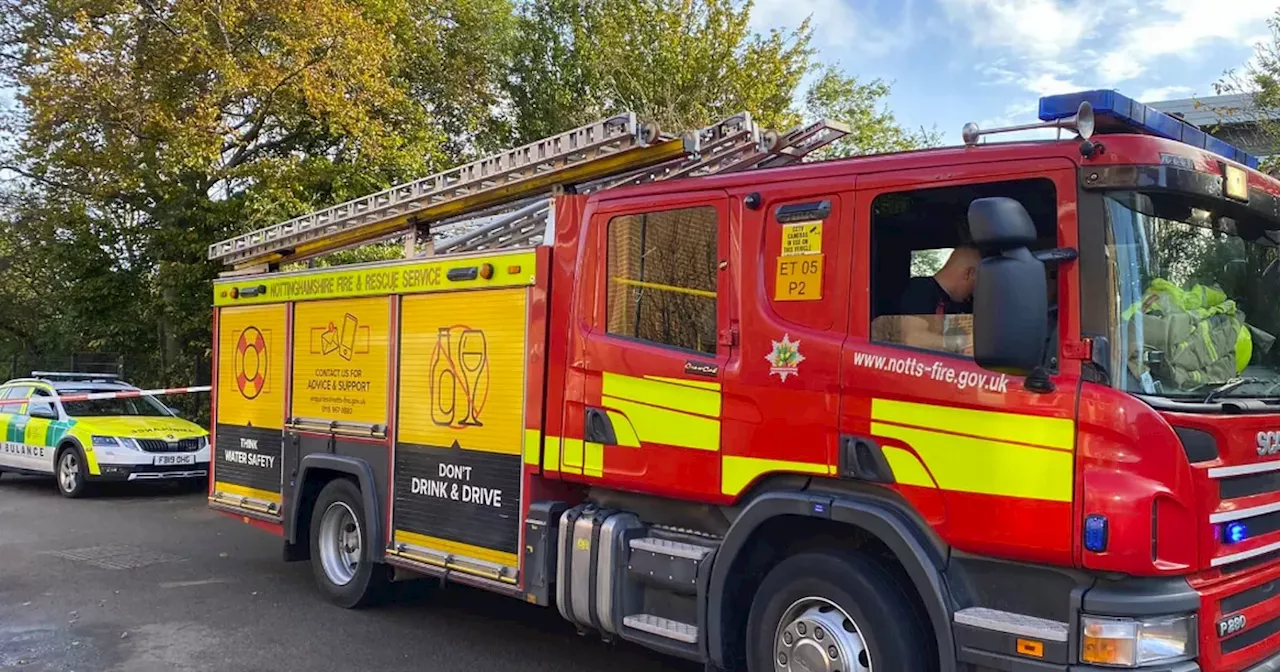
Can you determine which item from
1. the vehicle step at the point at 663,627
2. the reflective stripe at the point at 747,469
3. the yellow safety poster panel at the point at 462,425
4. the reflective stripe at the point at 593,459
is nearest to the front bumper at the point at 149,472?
the yellow safety poster panel at the point at 462,425

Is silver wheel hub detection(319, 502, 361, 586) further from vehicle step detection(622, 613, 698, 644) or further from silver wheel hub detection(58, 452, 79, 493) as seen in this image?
silver wheel hub detection(58, 452, 79, 493)

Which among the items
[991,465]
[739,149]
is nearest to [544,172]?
[739,149]

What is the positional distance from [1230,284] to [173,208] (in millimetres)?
16092

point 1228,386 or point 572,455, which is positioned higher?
point 1228,386

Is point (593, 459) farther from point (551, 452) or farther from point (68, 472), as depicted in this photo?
point (68, 472)

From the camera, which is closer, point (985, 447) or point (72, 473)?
point (985, 447)

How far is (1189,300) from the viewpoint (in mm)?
3693

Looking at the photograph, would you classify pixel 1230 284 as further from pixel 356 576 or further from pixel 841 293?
pixel 356 576

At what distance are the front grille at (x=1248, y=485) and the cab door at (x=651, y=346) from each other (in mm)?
2008

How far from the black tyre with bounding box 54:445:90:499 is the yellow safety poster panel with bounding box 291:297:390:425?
22.9 ft

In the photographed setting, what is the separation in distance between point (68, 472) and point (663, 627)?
1117cm

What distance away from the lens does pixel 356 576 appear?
22.9ft

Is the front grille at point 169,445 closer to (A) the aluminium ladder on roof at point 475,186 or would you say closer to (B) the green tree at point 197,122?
(B) the green tree at point 197,122

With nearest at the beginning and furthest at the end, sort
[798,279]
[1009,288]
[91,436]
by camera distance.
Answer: [1009,288], [798,279], [91,436]
